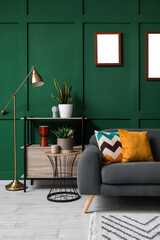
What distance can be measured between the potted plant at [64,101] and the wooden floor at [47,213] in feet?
3.18

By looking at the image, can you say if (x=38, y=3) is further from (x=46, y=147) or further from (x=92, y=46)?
(x=46, y=147)

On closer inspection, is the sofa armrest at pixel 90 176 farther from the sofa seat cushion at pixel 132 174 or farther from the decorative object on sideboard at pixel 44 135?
the decorative object on sideboard at pixel 44 135

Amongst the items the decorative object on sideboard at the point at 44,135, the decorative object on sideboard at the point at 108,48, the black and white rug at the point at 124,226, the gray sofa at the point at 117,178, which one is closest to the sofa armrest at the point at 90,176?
the gray sofa at the point at 117,178

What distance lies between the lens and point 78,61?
3529mm

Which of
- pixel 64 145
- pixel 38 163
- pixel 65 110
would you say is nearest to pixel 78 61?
pixel 65 110

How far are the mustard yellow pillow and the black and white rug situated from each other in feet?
1.90

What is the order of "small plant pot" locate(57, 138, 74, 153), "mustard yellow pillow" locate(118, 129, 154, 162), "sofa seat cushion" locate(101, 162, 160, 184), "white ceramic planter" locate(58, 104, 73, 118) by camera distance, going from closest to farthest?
"sofa seat cushion" locate(101, 162, 160, 184), "mustard yellow pillow" locate(118, 129, 154, 162), "small plant pot" locate(57, 138, 74, 153), "white ceramic planter" locate(58, 104, 73, 118)

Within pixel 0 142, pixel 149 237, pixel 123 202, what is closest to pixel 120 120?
pixel 123 202

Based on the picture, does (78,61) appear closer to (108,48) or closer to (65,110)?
(108,48)

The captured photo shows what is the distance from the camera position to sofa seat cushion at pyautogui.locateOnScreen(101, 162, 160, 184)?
2.33 metres

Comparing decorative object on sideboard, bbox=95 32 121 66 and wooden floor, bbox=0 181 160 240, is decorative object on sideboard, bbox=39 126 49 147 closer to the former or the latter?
wooden floor, bbox=0 181 160 240

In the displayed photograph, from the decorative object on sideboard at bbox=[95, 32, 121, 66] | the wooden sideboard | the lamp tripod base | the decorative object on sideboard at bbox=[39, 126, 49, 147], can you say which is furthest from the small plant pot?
the decorative object on sideboard at bbox=[95, 32, 121, 66]

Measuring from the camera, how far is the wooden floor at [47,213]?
1957mm

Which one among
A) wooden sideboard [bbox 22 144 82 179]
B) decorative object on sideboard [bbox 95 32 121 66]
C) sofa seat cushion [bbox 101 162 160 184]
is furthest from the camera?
decorative object on sideboard [bbox 95 32 121 66]
